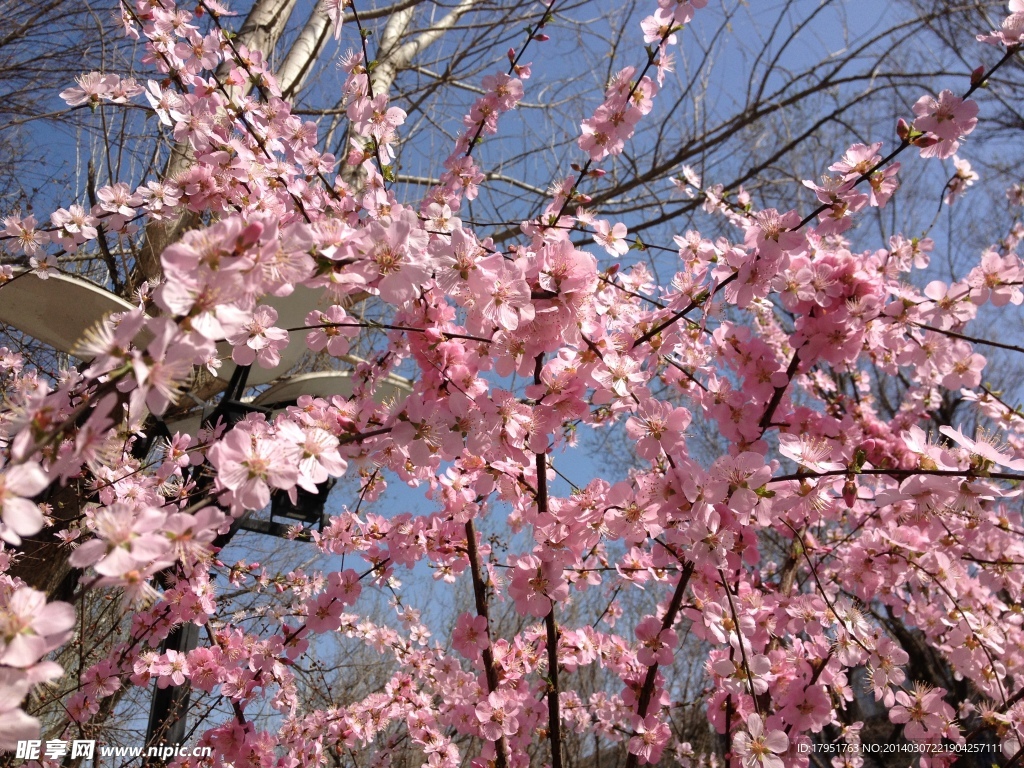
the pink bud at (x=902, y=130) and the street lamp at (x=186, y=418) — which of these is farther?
the street lamp at (x=186, y=418)

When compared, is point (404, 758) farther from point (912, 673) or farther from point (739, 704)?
point (912, 673)

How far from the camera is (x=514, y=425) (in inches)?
58.0

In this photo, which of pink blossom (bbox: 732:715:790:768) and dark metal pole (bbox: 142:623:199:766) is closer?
pink blossom (bbox: 732:715:790:768)

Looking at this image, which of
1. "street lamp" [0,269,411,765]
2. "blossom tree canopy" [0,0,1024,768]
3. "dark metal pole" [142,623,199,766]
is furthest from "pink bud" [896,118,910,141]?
"dark metal pole" [142,623,199,766]

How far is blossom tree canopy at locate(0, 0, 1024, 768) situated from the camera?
907mm

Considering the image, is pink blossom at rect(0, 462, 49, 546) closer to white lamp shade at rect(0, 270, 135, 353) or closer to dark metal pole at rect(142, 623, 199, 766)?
white lamp shade at rect(0, 270, 135, 353)

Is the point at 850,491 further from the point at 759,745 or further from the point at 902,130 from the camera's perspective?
the point at 902,130

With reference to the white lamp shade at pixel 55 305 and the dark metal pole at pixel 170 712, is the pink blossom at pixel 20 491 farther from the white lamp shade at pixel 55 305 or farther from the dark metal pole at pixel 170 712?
the dark metal pole at pixel 170 712

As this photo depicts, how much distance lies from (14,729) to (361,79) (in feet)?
6.61

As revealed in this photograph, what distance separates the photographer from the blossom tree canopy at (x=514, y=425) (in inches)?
35.7

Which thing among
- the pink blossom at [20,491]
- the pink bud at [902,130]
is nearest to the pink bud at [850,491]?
the pink bud at [902,130]

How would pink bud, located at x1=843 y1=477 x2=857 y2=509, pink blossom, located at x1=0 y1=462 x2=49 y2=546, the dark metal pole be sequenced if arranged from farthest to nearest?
the dark metal pole < pink bud, located at x1=843 y1=477 x2=857 y2=509 < pink blossom, located at x1=0 y1=462 x2=49 y2=546

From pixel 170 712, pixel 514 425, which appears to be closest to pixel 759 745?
pixel 514 425

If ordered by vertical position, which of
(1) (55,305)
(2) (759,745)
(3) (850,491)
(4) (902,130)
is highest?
(1) (55,305)
